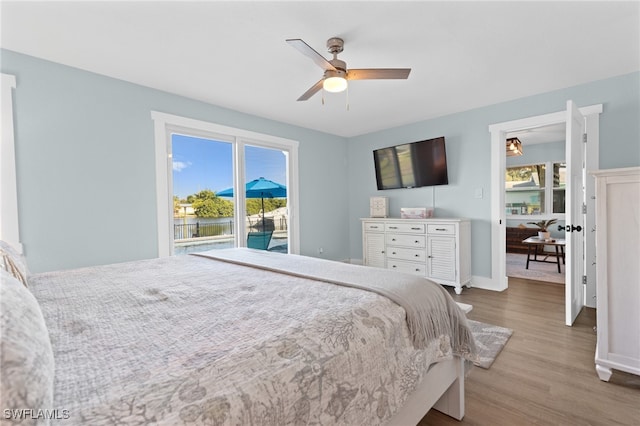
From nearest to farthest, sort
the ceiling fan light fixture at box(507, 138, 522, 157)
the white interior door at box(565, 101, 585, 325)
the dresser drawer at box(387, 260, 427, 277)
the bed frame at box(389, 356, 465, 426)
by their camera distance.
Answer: the bed frame at box(389, 356, 465, 426) < the white interior door at box(565, 101, 585, 325) < the dresser drawer at box(387, 260, 427, 277) < the ceiling fan light fixture at box(507, 138, 522, 157)

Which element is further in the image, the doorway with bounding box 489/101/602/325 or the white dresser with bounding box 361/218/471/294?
the white dresser with bounding box 361/218/471/294

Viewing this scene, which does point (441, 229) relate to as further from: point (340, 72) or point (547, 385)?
point (340, 72)

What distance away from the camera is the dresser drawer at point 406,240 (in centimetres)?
390

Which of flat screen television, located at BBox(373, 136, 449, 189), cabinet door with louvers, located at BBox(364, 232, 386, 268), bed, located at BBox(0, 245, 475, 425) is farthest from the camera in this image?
cabinet door with louvers, located at BBox(364, 232, 386, 268)

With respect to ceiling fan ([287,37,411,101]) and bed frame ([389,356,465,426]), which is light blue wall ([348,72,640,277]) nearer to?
ceiling fan ([287,37,411,101])

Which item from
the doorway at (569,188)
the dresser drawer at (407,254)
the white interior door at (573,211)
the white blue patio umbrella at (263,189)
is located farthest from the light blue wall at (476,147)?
the white blue patio umbrella at (263,189)

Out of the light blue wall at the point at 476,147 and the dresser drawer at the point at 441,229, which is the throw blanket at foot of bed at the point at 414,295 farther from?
the light blue wall at the point at 476,147

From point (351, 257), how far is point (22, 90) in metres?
4.55

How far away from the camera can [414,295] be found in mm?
1304

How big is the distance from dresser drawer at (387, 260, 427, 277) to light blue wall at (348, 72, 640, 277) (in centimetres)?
69

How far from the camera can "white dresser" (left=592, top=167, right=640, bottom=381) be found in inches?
69.2

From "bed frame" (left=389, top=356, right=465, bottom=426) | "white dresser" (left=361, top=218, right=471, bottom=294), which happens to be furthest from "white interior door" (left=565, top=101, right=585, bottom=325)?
"bed frame" (left=389, top=356, right=465, bottom=426)

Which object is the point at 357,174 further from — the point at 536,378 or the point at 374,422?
the point at 374,422

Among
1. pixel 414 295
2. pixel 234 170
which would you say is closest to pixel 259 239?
pixel 234 170
